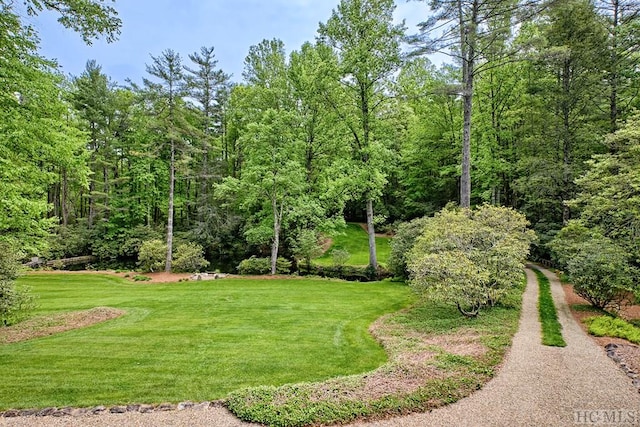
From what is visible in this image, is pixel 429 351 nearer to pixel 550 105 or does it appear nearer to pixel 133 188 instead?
pixel 550 105

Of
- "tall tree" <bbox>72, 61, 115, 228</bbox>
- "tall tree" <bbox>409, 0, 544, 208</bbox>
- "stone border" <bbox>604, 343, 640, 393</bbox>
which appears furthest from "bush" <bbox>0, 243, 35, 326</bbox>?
"tall tree" <bbox>72, 61, 115, 228</bbox>

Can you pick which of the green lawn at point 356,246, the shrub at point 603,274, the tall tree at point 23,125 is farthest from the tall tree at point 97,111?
the shrub at point 603,274

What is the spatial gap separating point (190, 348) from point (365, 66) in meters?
15.6

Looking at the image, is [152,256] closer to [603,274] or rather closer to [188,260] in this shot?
[188,260]

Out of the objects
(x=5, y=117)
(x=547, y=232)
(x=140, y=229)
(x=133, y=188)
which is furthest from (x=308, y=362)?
(x=133, y=188)

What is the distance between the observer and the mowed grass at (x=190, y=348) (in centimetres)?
575

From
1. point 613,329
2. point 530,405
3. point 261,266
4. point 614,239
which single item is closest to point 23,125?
point 530,405

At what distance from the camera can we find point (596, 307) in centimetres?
1016

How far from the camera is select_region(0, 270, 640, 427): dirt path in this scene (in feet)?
15.0

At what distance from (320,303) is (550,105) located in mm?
17140

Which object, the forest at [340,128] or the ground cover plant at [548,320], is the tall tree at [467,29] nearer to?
the forest at [340,128]

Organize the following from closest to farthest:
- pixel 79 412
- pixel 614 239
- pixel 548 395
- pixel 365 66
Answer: pixel 79 412 → pixel 548 395 → pixel 614 239 → pixel 365 66

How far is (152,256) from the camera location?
66.3 ft

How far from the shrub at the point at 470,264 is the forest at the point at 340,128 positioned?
9.99ft
